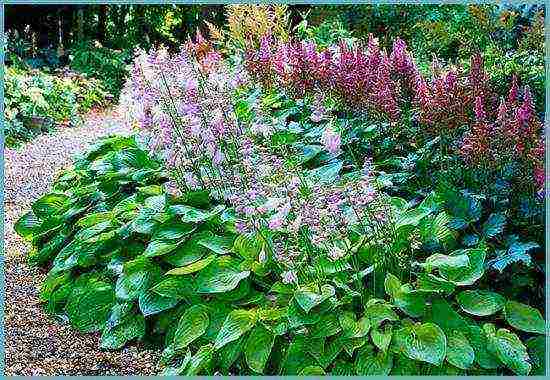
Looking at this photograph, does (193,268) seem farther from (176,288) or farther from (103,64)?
(103,64)

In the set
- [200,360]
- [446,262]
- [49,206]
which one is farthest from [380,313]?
[49,206]

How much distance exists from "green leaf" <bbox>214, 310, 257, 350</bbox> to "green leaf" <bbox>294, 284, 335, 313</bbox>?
24 centimetres

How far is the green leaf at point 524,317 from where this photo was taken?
310 centimetres

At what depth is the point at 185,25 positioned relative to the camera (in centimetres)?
1364

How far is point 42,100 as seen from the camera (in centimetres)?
895

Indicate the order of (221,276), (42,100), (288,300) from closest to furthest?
(288,300), (221,276), (42,100)

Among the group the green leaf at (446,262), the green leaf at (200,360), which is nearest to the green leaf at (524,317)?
the green leaf at (446,262)

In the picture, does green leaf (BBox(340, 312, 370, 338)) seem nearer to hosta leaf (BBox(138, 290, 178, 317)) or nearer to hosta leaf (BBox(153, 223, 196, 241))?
hosta leaf (BBox(138, 290, 178, 317))

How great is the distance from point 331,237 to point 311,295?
25cm

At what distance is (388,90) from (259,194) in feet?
3.11

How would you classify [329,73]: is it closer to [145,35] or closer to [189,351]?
[189,351]

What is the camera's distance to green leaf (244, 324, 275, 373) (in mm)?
3180

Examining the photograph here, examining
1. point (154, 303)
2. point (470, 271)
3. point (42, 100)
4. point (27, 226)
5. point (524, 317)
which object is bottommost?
point (42, 100)

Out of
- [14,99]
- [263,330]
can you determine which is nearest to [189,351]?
[263,330]
